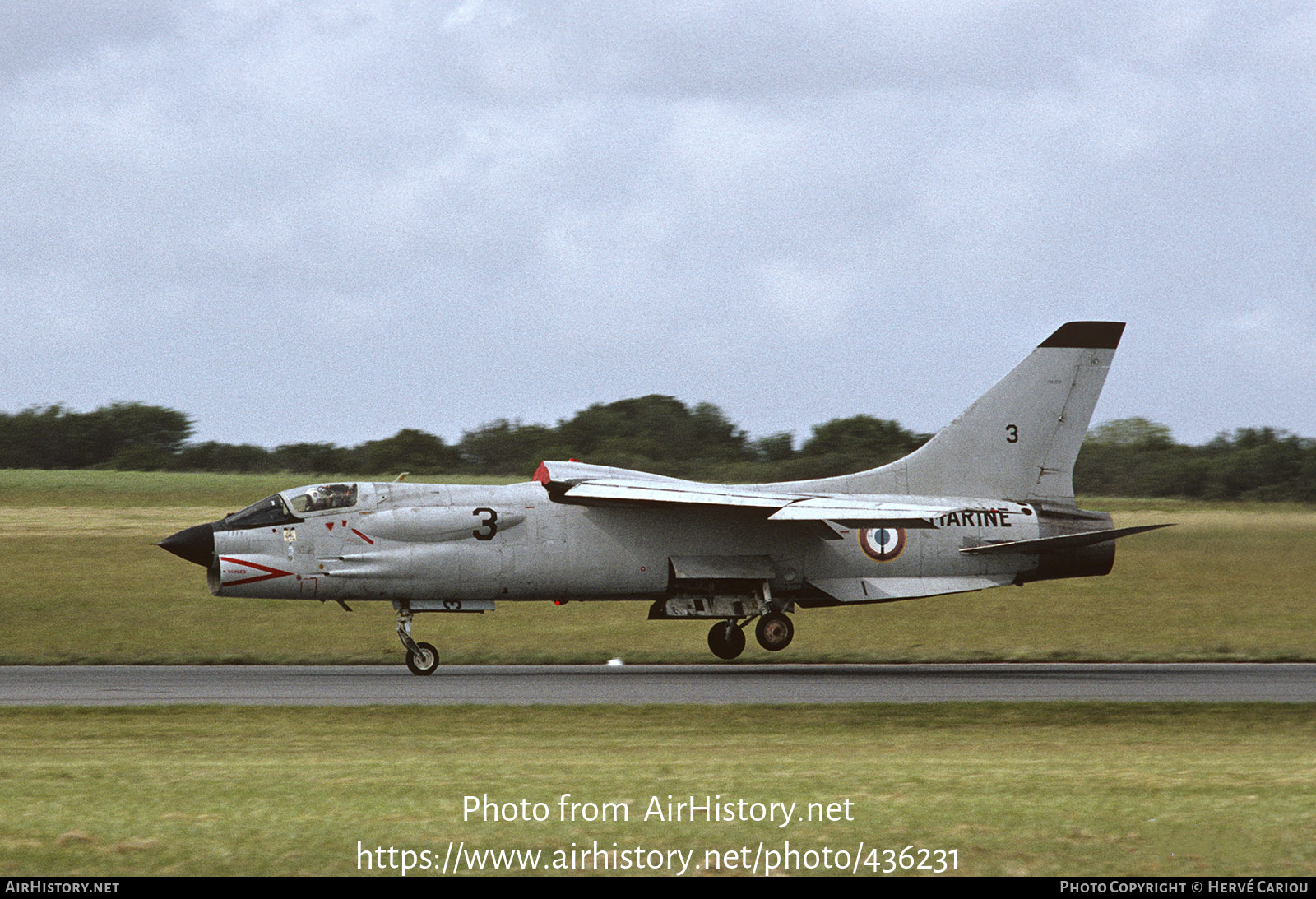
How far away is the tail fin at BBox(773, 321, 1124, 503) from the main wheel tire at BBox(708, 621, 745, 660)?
289cm

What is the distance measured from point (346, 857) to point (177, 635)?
62.1ft

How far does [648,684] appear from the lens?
59.9 ft

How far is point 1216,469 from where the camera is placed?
29391 mm

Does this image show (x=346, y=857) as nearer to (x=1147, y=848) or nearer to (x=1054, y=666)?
(x=1147, y=848)

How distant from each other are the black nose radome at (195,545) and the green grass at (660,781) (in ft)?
16.5

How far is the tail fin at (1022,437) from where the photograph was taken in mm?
22812

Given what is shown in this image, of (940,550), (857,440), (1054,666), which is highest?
(857,440)

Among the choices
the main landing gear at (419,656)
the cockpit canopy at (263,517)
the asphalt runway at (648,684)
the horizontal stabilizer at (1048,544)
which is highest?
the cockpit canopy at (263,517)

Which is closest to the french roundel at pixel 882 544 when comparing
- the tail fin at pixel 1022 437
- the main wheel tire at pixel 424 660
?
the tail fin at pixel 1022 437

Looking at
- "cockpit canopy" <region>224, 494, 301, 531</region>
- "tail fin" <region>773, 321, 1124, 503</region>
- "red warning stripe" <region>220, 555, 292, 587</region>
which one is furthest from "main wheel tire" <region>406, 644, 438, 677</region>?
"tail fin" <region>773, 321, 1124, 503</region>

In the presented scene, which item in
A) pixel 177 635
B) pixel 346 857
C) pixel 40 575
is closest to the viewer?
pixel 346 857

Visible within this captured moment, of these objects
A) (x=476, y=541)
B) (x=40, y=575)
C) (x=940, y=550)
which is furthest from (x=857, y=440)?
(x=40, y=575)

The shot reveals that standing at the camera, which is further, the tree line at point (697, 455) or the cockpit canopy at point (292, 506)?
the tree line at point (697, 455)

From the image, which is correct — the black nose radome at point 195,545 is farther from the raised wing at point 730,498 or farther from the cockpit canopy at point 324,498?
the raised wing at point 730,498
